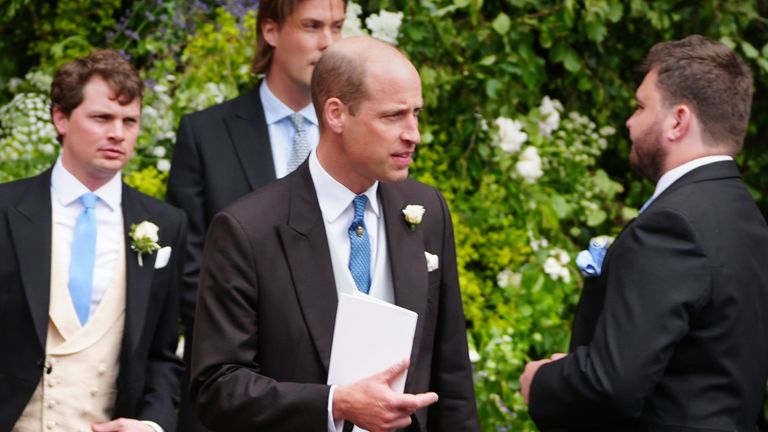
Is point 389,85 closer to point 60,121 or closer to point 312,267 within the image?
point 312,267

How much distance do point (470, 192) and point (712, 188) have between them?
2975 millimetres

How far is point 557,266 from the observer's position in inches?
227

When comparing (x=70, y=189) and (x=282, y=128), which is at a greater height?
(x=282, y=128)

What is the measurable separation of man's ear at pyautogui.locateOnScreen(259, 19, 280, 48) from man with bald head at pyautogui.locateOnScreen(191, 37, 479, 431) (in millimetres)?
1355

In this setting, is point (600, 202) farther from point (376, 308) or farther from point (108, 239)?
point (376, 308)

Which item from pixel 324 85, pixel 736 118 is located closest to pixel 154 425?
pixel 324 85

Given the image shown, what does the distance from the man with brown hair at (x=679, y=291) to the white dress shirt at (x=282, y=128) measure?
134 centimetres

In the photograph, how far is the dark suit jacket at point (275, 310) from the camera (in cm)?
315

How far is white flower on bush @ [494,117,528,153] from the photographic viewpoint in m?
6.02

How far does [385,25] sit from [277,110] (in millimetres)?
1422

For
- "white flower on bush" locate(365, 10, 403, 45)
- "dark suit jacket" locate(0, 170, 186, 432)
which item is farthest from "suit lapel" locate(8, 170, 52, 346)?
"white flower on bush" locate(365, 10, 403, 45)

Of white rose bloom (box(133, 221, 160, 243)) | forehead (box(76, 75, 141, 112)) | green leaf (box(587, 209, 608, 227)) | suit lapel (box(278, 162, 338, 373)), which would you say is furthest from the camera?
green leaf (box(587, 209, 608, 227))

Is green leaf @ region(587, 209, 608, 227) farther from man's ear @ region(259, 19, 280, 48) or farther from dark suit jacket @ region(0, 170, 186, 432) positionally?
dark suit jacket @ region(0, 170, 186, 432)

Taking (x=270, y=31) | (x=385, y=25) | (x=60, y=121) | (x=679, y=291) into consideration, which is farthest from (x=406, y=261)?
(x=385, y=25)
